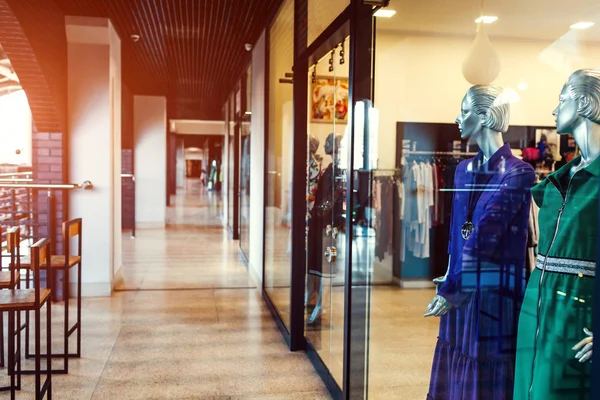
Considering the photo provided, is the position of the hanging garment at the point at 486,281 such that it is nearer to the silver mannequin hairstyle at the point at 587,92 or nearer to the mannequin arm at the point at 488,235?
the mannequin arm at the point at 488,235

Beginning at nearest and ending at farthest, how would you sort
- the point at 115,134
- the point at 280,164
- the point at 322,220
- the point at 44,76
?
the point at 322,220
the point at 280,164
the point at 44,76
the point at 115,134

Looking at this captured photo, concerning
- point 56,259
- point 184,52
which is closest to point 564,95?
point 56,259

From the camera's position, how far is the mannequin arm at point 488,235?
1652mm

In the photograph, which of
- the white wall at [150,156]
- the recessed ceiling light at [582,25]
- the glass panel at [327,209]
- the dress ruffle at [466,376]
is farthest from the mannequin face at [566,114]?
the white wall at [150,156]

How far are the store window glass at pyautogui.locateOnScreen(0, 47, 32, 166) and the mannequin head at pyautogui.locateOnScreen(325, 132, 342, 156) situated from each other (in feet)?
19.5

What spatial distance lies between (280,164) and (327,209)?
1459 mm

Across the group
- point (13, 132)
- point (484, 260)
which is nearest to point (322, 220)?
point (484, 260)

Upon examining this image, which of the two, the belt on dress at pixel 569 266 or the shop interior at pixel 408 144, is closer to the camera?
the belt on dress at pixel 569 266

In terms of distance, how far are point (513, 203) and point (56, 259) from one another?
329 cm

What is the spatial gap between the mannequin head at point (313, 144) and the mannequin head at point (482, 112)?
2129 millimetres

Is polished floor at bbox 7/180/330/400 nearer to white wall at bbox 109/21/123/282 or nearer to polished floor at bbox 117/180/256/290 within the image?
polished floor at bbox 117/180/256/290

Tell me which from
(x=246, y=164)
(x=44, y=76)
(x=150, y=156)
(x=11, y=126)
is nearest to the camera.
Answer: (x=44, y=76)

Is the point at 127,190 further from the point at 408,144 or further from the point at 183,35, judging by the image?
the point at 408,144

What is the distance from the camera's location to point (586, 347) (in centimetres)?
130
